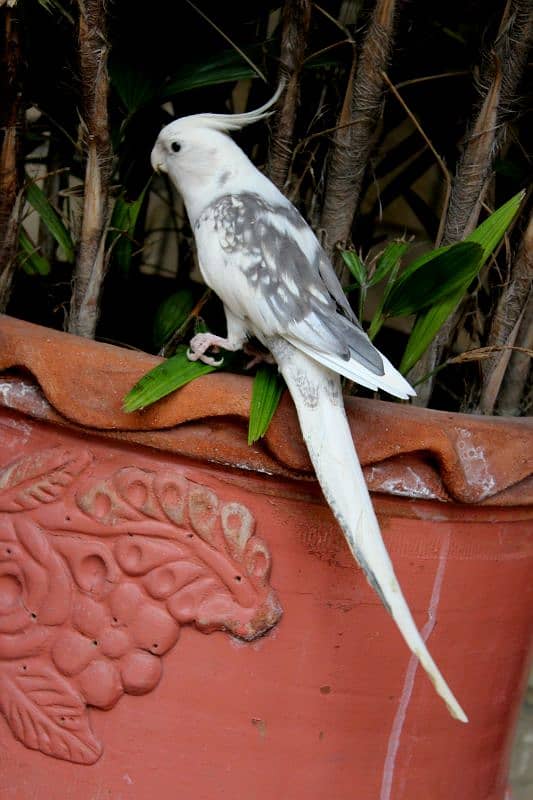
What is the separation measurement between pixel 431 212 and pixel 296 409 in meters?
0.64

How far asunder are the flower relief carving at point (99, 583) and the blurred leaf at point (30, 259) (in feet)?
0.95

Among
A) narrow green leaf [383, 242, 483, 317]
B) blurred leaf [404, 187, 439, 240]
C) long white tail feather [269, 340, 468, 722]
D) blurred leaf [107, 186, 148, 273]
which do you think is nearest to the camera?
long white tail feather [269, 340, 468, 722]

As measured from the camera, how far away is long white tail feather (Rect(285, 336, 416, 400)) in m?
0.70

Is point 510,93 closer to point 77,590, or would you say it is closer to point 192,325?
point 192,325

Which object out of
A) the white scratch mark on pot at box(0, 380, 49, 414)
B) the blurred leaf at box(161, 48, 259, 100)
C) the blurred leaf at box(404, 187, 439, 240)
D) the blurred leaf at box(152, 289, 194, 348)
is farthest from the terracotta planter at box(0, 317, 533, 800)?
the blurred leaf at box(404, 187, 439, 240)

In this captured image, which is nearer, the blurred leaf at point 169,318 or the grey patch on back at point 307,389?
the grey patch on back at point 307,389

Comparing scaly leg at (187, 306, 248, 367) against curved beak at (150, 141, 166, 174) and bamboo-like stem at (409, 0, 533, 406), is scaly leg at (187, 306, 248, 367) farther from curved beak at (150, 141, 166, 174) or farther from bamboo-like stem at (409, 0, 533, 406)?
bamboo-like stem at (409, 0, 533, 406)

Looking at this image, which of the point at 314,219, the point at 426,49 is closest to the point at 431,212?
the point at 426,49

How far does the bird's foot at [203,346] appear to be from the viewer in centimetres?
78

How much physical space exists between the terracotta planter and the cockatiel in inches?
1.7

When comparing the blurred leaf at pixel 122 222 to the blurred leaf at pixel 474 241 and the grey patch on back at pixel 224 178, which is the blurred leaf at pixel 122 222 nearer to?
the grey patch on back at pixel 224 178

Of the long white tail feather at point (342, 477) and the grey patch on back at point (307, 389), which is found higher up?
the grey patch on back at point (307, 389)

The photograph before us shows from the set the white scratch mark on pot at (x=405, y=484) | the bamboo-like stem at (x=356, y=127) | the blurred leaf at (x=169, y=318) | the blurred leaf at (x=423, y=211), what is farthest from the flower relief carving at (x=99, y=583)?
the blurred leaf at (x=423, y=211)

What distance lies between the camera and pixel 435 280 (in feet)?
2.71
